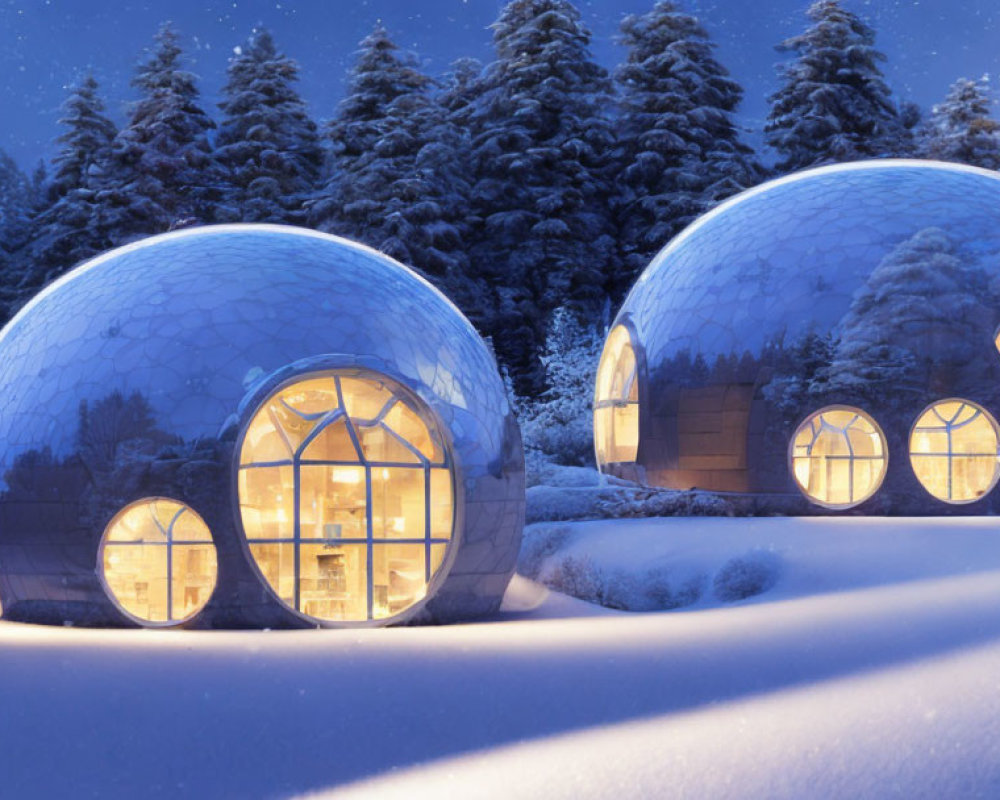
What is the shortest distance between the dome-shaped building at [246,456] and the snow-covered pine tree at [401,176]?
76.7 ft

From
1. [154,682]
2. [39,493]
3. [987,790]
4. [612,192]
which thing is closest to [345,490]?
[39,493]

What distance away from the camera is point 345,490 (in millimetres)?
12305

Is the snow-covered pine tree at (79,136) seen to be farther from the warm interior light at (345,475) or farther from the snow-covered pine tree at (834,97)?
the warm interior light at (345,475)

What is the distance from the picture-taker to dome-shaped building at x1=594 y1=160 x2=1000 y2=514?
1764 centimetres

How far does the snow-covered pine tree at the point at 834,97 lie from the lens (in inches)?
1558

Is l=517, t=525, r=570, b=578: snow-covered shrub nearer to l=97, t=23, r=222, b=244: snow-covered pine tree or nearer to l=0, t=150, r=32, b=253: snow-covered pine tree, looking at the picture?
l=97, t=23, r=222, b=244: snow-covered pine tree

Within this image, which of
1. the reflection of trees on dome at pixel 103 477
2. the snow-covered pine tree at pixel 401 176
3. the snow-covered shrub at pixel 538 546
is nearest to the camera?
the reflection of trees on dome at pixel 103 477

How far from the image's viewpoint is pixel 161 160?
128 feet

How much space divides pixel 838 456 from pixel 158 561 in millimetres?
9411

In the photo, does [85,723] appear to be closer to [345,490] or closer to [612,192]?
[345,490]

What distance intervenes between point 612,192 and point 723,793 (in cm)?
3502

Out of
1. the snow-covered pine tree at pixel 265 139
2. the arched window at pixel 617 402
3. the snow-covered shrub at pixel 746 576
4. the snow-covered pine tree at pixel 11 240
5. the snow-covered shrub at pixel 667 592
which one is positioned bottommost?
the snow-covered shrub at pixel 667 592

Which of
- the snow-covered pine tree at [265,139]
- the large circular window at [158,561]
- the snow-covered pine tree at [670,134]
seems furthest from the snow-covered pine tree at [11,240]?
the large circular window at [158,561]

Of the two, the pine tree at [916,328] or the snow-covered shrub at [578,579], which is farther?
the pine tree at [916,328]
